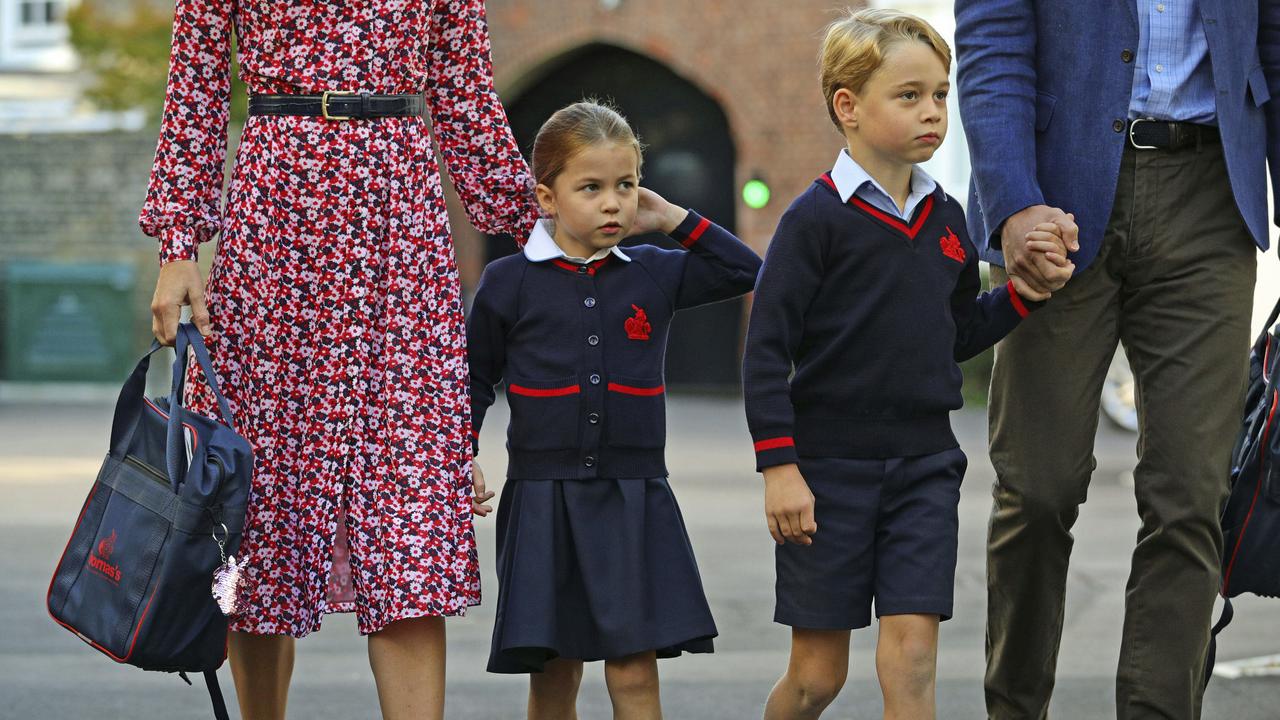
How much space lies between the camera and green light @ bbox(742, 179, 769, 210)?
18047 mm

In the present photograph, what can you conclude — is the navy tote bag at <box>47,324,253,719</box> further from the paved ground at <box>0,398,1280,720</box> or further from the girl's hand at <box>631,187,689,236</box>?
the paved ground at <box>0,398,1280,720</box>

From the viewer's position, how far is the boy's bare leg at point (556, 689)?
155 inches

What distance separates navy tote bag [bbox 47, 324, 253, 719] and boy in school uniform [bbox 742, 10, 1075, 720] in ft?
3.55

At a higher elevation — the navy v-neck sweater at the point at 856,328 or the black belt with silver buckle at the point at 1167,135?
the black belt with silver buckle at the point at 1167,135

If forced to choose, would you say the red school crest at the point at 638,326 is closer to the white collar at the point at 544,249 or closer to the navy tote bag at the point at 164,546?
the white collar at the point at 544,249

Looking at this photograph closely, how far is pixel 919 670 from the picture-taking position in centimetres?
369

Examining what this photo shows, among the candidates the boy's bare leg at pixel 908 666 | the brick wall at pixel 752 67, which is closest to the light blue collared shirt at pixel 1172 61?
the boy's bare leg at pixel 908 666

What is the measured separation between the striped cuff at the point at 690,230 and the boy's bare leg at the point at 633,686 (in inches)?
36.5

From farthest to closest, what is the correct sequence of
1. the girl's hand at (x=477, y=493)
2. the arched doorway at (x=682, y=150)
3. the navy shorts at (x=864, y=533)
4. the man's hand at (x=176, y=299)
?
the arched doorway at (x=682, y=150) → the girl's hand at (x=477, y=493) → the navy shorts at (x=864, y=533) → the man's hand at (x=176, y=299)

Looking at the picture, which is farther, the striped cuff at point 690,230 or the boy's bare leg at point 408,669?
the striped cuff at point 690,230

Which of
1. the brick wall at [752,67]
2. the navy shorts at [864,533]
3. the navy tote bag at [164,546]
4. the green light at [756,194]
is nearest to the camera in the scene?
the navy tote bag at [164,546]

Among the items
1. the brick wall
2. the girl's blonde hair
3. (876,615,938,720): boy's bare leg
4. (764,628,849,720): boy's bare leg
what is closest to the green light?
the brick wall

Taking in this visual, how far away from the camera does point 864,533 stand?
3.81 m

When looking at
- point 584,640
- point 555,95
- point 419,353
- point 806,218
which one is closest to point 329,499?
point 419,353
